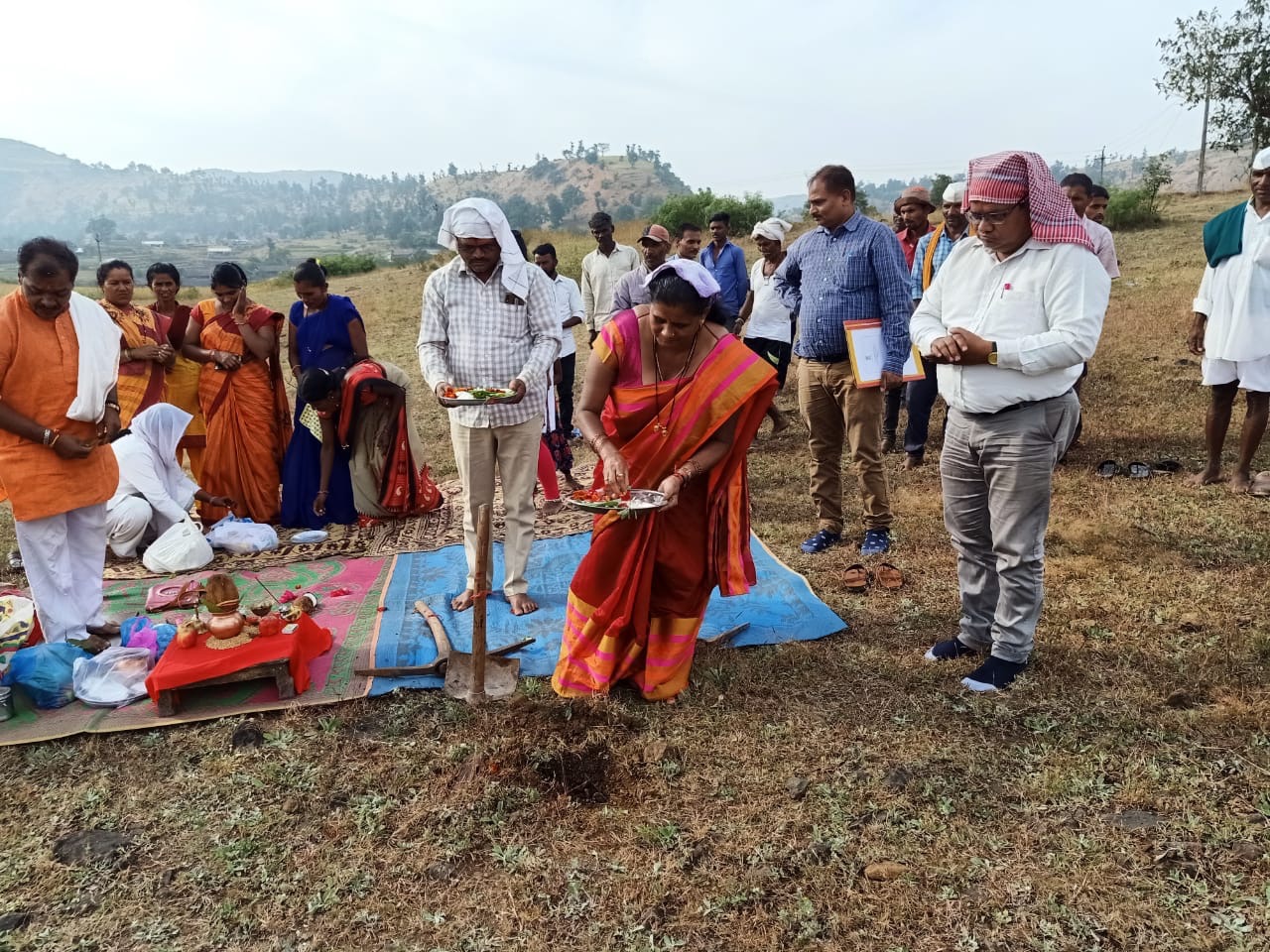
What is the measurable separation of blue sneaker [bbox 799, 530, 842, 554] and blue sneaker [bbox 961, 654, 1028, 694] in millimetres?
1655

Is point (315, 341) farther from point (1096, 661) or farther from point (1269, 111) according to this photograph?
point (1269, 111)

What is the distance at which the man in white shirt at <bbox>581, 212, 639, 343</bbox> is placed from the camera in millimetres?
7688

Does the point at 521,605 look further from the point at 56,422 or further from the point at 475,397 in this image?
the point at 56,422

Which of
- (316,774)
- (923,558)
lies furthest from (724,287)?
(316,774)

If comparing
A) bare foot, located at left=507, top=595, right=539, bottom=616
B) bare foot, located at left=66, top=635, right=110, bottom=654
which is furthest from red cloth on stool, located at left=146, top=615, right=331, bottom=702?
bare foot, located at left=507, top=595, right=539, bottom=616

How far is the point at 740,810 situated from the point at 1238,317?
4.43m

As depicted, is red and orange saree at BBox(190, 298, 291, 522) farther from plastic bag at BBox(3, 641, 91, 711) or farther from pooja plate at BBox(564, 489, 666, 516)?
pooja plate at BBox(564, 489, 666, 516)

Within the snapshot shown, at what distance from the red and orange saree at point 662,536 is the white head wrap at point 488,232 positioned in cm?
93

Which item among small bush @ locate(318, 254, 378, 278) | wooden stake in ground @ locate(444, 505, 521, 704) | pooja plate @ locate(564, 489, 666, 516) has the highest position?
small bush @ locate(318, 254, 378, 278)

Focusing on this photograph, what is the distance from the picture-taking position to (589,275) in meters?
7.96

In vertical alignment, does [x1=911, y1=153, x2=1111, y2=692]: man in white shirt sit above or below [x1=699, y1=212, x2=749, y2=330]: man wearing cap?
below

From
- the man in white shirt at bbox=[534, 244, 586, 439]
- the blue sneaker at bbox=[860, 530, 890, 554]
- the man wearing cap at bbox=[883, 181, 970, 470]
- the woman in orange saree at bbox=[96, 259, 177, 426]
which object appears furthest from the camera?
the man in white shirt at bbox=[534, 244, 586, 439]

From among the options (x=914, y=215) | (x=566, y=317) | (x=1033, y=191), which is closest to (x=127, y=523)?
(x=566, y=317)

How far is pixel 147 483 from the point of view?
519cm
